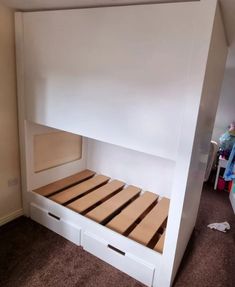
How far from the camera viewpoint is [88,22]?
1.46 meters

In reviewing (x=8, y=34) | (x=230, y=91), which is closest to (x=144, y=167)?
(x=8, y=34)

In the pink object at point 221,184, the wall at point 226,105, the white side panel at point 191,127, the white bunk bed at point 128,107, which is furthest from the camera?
the wall at point 226,105

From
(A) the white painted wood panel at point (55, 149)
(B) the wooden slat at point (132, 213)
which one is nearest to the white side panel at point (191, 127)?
(B) the wooden slat at point (132, 213)

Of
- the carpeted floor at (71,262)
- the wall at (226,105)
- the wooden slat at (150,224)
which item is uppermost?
the wall at (226,105)

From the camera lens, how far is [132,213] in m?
2.02

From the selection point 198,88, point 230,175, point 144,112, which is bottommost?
point 230,175

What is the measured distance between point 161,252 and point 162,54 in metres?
1.36

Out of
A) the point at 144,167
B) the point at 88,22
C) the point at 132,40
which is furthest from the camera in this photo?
the point at 144,167

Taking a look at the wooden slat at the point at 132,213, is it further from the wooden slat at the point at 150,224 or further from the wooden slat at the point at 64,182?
the wooden slat at the point at 64,182

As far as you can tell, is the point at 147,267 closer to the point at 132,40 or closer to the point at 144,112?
the point at 144,112

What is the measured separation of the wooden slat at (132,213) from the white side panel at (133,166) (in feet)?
0.47

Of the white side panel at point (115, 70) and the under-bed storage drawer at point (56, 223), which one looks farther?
the under-bed storage drawer at point (56, 223)

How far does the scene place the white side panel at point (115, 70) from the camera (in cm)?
120

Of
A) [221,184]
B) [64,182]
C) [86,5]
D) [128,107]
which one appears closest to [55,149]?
[64,182]
